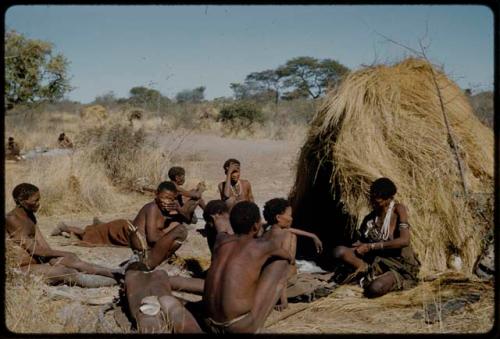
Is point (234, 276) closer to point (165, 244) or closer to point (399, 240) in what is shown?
point (165, 244)

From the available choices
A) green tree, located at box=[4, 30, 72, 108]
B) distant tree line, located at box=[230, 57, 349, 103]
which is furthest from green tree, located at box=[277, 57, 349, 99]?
green tree, located at box=[4, 30, 72, 108]

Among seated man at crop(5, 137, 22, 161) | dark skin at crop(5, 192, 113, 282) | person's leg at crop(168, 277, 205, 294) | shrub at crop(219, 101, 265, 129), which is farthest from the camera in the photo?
shrub at crop(219, 101, 265, 129)

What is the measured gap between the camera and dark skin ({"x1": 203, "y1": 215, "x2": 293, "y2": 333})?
12.8ft

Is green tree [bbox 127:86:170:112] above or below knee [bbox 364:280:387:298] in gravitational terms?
above

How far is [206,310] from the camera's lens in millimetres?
4031

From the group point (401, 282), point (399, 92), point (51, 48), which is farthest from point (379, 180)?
point (51, 48)

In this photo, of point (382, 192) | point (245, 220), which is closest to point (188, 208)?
point (382, 192)

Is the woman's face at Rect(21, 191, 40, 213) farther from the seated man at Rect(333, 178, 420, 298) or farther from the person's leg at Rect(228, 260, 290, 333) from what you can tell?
the seated man at Rect(333, 178, 420, 298)

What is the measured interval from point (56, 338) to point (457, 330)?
286cm

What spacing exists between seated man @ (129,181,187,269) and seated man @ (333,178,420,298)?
5.22 ft

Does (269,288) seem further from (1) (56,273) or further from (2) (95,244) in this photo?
(2) (95,244)

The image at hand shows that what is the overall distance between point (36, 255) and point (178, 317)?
2.21 m

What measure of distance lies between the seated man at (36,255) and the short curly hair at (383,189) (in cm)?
270

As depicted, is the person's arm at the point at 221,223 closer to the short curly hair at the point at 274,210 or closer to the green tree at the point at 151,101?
the short curly hair at the point at 274,210
